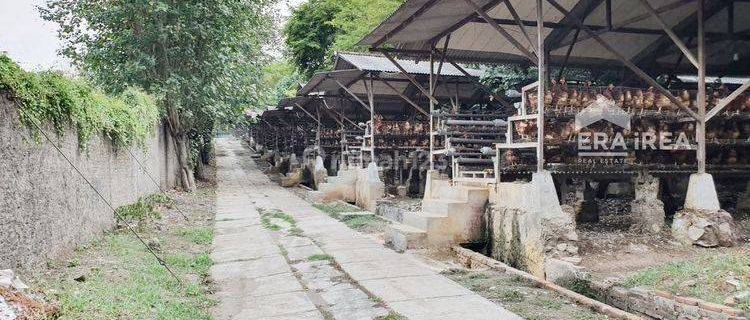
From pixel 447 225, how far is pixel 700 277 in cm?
384

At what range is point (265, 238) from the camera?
9.53 meters

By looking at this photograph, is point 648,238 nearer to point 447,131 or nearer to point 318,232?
point 447,131

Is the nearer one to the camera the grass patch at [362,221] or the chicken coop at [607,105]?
the chicken coop at [607,105]

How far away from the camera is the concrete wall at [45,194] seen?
193 inches

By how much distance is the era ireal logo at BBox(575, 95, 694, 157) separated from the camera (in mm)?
7922

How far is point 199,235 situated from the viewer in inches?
375

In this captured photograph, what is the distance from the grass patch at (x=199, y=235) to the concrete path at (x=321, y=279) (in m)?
0.18

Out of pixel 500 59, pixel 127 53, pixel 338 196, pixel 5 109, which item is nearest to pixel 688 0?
pixel 500 59

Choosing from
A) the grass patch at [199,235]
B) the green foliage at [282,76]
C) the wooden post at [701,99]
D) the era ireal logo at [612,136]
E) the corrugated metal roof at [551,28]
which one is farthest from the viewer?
the green foliage at [282,76]

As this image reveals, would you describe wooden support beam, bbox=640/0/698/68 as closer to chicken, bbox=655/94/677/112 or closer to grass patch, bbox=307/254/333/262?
chicken, bbox=655/94/677/112

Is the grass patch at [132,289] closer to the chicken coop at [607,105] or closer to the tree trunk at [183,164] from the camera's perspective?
the chicken coop at [607,105]

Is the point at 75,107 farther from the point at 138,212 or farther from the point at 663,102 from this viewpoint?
the point at 663,102

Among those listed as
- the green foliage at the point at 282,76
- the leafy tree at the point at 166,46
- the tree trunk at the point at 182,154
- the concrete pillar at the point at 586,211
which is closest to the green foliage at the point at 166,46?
the leafy tree at the point at 166,46

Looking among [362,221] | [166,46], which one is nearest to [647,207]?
[362,221]
